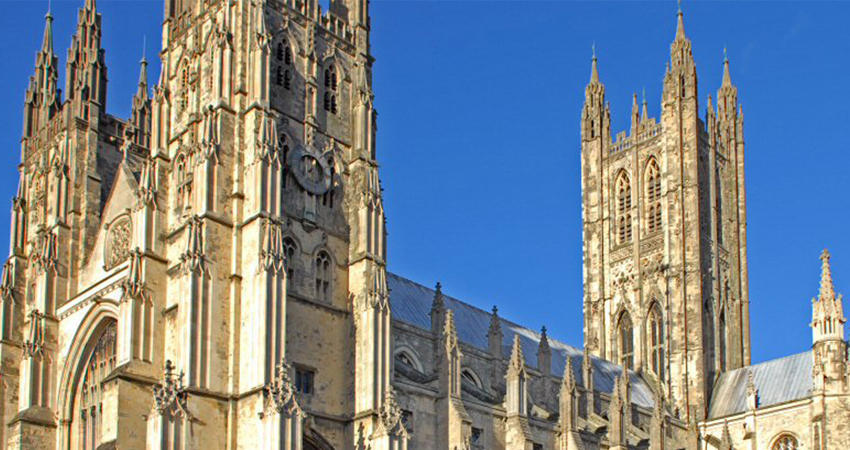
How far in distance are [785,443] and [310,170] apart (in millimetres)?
32706

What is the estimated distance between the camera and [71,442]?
47.9 meters

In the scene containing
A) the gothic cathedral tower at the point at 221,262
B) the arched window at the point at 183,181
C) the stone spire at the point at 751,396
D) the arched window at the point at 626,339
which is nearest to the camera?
the gothic cathedral tower at the point at 221,262

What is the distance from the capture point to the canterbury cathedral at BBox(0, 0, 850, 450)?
137 ft

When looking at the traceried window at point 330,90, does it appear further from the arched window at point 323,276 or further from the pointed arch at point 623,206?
the pointed arch at point 623,206

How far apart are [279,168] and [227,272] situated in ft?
13.9

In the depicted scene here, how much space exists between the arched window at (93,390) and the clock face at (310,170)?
29.1 ft

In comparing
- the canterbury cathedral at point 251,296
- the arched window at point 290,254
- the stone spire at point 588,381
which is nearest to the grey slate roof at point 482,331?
the canterbury cathedral at point 251,296

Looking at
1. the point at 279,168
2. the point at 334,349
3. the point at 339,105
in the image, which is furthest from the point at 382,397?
the point at 339,105

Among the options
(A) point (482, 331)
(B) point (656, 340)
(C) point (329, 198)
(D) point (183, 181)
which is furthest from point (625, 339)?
(D) point (183, 181)

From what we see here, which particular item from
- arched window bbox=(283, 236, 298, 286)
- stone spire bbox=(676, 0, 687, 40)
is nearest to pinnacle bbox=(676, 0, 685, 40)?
stone spire bbox=(676, 0, 687, 40)

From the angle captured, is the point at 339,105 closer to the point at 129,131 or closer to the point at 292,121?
the point at 292,121

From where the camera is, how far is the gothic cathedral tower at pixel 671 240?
72.3m

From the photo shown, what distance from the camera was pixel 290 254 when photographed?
45.3 m

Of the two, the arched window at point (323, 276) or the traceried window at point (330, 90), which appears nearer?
the arched window at point (323, 276)
